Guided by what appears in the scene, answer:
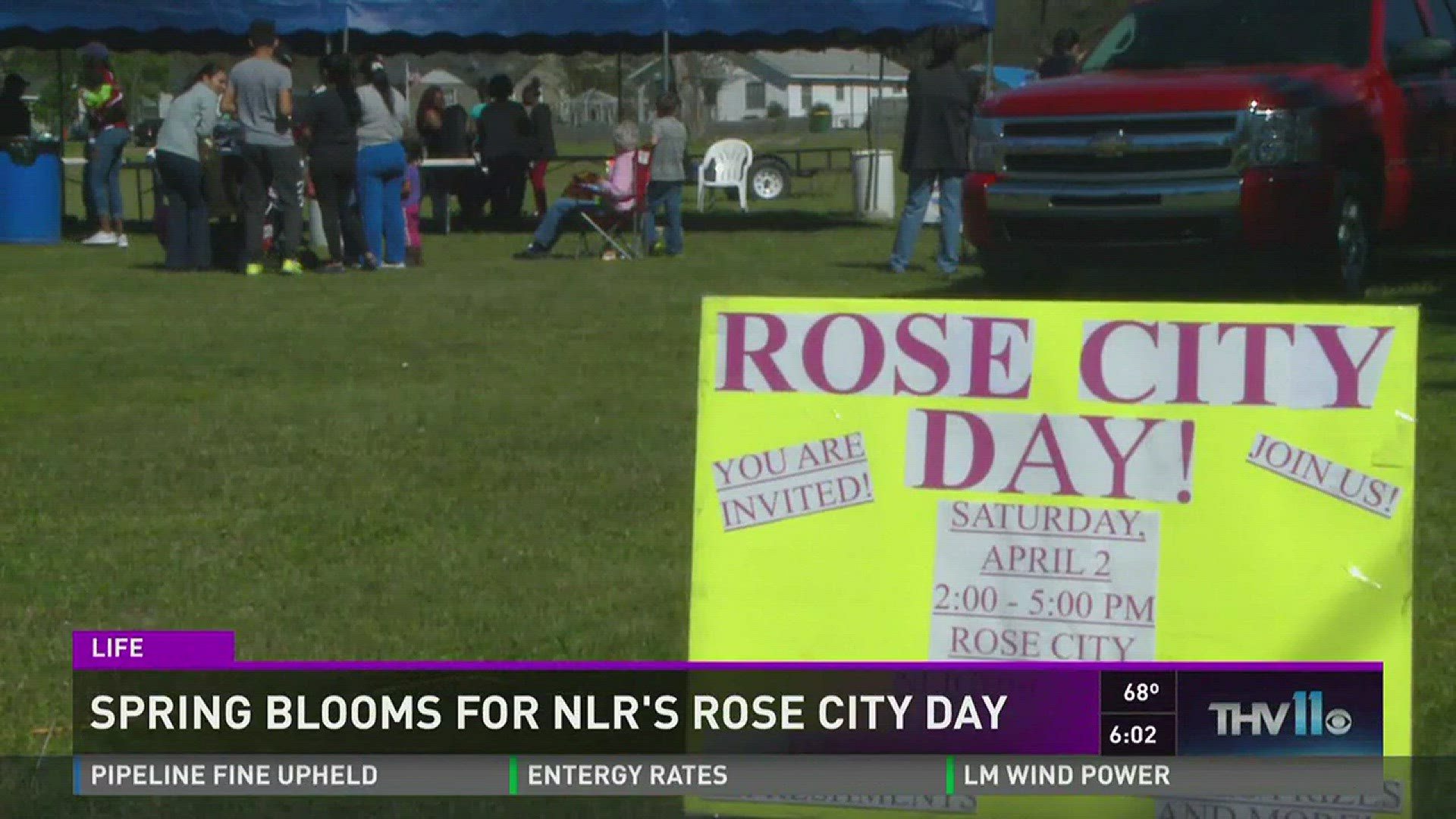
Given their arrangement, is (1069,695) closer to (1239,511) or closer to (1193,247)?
(1239,511)

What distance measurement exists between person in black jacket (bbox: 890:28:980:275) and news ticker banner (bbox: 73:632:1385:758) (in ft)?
38.0

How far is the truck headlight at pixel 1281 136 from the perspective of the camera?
1202 centimetres

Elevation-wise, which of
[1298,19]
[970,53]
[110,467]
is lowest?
[110,467]

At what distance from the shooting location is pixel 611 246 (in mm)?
19469

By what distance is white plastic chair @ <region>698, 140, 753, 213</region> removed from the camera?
30.1 m

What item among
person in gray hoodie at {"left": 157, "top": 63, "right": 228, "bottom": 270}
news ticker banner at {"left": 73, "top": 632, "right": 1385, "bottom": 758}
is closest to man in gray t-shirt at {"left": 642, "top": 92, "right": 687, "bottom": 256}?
person in gray hoodie at {"left": 157, "top": 63, "right": 228, "bottom": 270}

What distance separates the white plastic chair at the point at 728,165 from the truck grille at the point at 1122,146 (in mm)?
16777

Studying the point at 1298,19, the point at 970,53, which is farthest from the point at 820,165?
the point at 1298,19

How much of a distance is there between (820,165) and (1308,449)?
158 ft

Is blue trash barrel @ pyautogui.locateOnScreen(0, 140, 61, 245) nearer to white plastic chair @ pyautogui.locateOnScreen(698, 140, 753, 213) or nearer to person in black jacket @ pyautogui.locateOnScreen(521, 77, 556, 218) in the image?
person in black jacket @ pyautogui.locateOnScreen(521, 77, 556, 218)

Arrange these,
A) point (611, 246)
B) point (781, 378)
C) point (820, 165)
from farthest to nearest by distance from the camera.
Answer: point (820, 165), point (611, 246), point (781, 378)

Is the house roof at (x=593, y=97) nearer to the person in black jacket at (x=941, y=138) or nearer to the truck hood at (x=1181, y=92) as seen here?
the person in black jacket at (x=941, y=138)

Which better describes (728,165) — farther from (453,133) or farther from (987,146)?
(987,146)

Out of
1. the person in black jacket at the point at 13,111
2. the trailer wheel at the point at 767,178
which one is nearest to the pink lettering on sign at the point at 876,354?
the person in black jacket at the point at 13,111
